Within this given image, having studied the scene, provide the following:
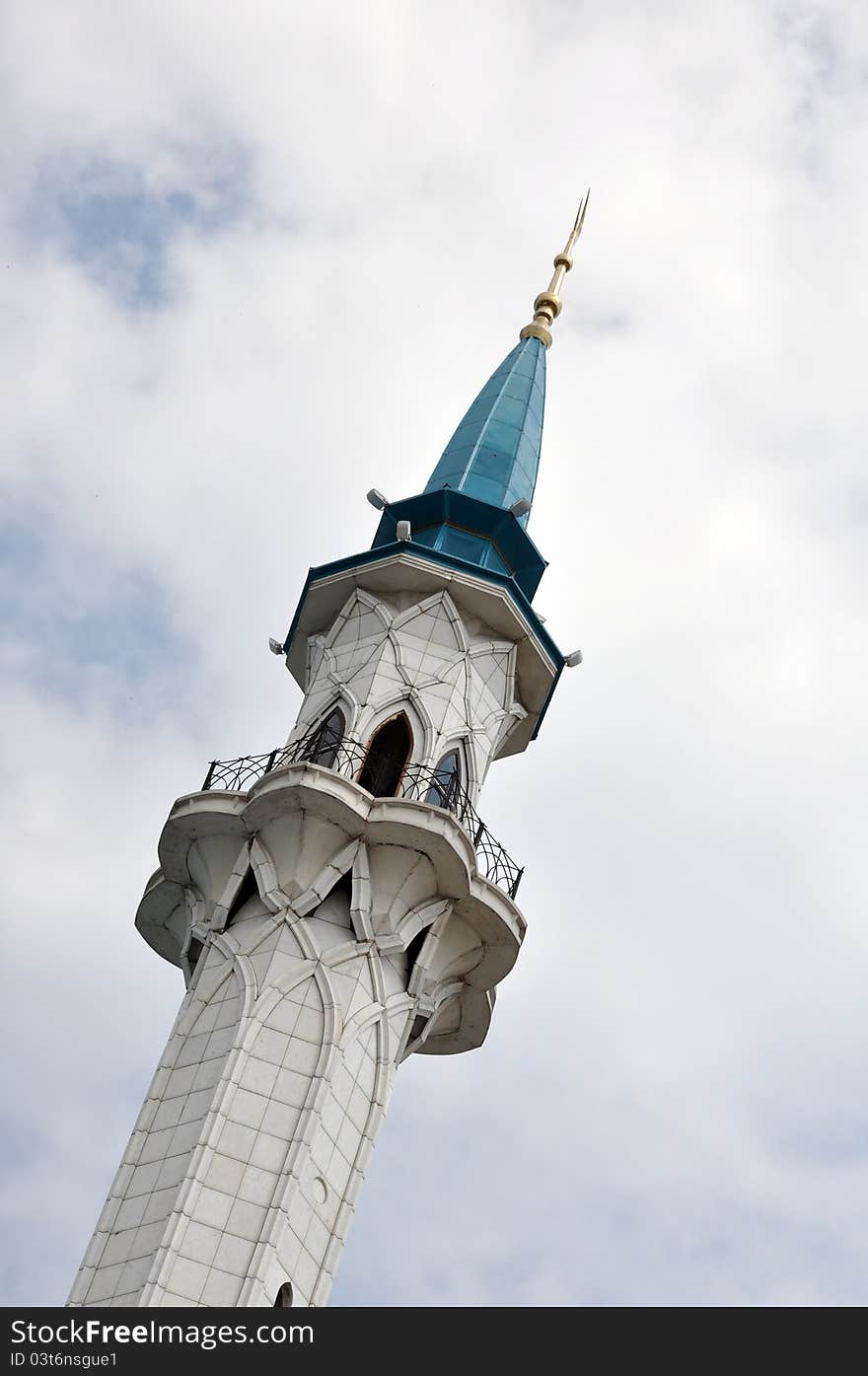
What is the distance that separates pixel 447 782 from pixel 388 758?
3.95 feet

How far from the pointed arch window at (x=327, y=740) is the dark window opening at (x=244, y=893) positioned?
2.30 m

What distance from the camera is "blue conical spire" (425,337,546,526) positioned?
35.3 meters

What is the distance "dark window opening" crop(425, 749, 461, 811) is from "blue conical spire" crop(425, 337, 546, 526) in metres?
6.30

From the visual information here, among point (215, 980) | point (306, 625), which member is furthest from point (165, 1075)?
point (306, 625)

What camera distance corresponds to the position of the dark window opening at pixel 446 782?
96.0ft

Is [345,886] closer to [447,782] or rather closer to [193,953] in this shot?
[193,953]

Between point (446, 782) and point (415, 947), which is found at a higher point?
point (446, 782)

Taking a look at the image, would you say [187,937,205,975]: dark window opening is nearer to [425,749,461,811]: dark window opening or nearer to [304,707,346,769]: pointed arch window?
[304,707,346,769]: pointed arch window

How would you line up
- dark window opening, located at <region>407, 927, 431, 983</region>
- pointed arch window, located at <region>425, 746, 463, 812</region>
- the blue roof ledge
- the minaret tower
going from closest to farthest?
the minaret tower
dark window opening, located at <region>407, 927, 431, 983</region>
pointed arch window, located at <region>425, 746, 463, 812</region>
the blue roof ledge

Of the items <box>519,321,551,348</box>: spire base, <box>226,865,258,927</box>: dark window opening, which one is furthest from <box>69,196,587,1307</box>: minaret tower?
<box>519,321,551,348</box>: spire base

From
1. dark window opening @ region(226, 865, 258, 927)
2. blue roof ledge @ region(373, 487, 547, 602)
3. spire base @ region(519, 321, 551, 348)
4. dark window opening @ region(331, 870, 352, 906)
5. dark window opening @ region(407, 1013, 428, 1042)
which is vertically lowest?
dark window opening @ region(407, 1013, 428, 1042)

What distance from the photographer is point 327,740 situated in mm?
29875

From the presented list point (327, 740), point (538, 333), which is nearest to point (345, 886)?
point (327, 740)

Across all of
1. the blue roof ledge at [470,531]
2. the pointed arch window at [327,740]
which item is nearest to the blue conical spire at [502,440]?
the blue roof ledge at [470,531]
